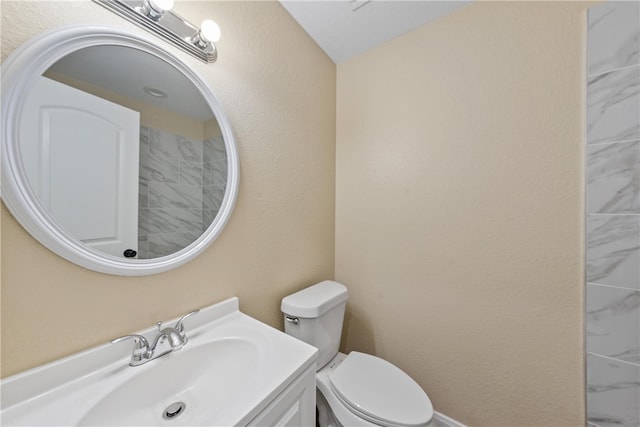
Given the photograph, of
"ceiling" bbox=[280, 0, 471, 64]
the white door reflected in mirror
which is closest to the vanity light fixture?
the white door reflected in mirror

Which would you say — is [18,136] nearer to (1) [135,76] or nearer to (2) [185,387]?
(1) [135,76]

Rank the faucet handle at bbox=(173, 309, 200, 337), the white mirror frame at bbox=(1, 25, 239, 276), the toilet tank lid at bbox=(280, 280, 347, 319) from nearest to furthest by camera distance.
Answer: the white mirror frame at bbox=(1, 25, 239, 276) → the faucet handle at bbox=(173, 309, 200, 337) → the toilet tank lid at bbox=(280, 280, 347, 319)

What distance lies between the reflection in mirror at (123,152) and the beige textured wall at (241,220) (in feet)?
0.26

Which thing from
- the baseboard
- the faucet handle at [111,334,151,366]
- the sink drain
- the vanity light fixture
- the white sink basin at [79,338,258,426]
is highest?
the vanity light fixture

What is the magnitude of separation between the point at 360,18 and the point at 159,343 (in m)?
1.71

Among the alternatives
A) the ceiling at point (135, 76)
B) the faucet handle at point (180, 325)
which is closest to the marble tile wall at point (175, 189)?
the ceiling at point (135, 76)

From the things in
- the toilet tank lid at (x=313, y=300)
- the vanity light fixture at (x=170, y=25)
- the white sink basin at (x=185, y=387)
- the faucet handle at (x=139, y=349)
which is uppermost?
the vanity light fixture at (x=170, y=25)

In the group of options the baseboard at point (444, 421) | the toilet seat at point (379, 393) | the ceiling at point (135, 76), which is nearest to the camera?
the ceiling at point (135, 76)

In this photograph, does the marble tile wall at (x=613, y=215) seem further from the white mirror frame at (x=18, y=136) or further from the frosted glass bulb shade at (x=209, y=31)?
the white mirror frame at (x=18, y=136)

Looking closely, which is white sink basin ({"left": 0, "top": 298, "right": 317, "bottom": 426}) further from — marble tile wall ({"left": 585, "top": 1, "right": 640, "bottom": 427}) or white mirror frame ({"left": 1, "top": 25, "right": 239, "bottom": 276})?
marble tile wall ({"left": 585, "top": 1, "right": 640, "bottom": 427})

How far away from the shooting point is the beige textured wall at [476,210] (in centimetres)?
94

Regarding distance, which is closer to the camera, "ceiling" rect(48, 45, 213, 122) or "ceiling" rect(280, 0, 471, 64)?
"ceiling" rect(48, 45, 213, 122)

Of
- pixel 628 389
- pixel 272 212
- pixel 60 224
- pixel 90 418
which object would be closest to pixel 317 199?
pixel 272 212

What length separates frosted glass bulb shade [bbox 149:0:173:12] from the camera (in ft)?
2.21
